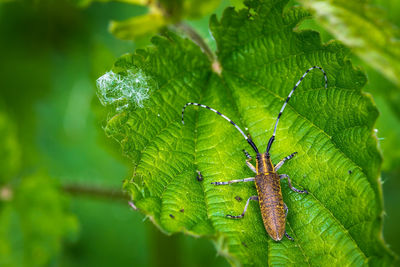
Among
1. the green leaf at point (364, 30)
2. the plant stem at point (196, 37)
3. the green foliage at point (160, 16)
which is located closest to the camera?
the green leaf at point (364, 30)

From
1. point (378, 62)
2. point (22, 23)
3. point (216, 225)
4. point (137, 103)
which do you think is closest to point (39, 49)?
point (22, 23)

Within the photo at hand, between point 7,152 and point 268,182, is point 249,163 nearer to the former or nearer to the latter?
point 268,182

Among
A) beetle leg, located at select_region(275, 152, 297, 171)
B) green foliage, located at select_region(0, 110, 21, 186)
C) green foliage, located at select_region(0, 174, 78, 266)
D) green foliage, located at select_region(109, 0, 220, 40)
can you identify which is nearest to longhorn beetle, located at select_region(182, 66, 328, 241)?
beetle leg, located at select_region(275, 152, 297, 171)

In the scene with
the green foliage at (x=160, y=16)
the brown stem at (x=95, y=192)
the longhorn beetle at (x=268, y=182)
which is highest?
the green foliage at (x=160, y=16)

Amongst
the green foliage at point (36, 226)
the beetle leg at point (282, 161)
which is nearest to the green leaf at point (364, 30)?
the beetle leg at point (282, 161)

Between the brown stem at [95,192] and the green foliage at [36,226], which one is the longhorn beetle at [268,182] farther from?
the green foliage at [36,226]

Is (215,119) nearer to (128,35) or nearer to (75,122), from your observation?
(128,35)
